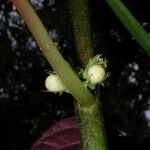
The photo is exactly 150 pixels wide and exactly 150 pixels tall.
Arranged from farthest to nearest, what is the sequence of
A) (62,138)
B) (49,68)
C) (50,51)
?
1. (49,68)
2. (62,138)
3. (50,51)

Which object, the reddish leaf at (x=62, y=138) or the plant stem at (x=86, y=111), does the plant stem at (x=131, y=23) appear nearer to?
the plant stem at (x=86, y=111)

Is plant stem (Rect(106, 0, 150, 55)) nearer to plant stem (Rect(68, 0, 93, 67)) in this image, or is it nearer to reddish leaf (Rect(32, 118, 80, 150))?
plant stem (Rect(68, 0, 93, 67))

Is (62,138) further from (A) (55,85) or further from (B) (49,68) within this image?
(B) (49,68)

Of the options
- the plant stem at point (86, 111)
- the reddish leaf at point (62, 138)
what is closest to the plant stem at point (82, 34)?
the plant stem at point (86, 111)

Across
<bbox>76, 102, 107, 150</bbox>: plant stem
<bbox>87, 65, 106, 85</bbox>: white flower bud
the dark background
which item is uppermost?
the dark background

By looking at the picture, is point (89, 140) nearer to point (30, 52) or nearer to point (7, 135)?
point (30, 52)

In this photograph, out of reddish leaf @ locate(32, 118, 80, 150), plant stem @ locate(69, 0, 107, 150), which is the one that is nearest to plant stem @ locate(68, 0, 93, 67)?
plant stem @ locate(69, 0, 107, 150)

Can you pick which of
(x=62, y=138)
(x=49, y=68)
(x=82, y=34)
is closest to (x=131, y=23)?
(x=82, y=34)
